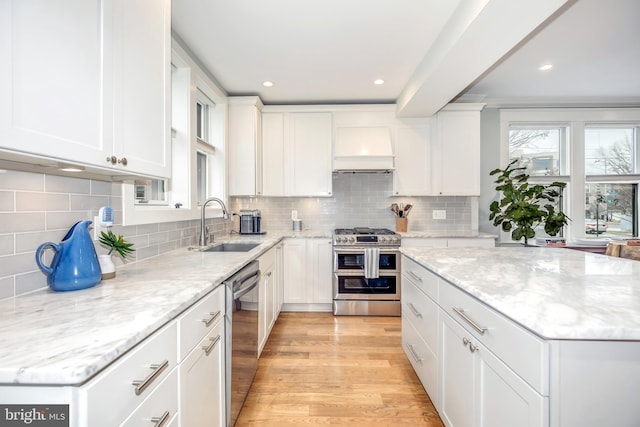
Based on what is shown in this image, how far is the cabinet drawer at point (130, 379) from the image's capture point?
2.10ft

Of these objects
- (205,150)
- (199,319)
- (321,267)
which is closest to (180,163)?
(205,150)

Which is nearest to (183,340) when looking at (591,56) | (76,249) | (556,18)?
(76,249)

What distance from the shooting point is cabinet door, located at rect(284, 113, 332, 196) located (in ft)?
11.9

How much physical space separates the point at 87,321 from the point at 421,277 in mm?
1628

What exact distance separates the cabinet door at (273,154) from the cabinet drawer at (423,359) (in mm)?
2194

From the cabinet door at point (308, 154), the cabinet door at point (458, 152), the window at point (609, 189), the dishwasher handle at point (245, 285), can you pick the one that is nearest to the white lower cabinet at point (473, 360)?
the dishwasher handle at point (245, 285)

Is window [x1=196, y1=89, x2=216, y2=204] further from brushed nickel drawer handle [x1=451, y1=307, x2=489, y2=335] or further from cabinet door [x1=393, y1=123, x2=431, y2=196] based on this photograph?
brushed nickel drawer handle [x1=451, y1=307, x2=489, y2=335]

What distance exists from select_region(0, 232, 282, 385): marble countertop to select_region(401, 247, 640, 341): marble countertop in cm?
109

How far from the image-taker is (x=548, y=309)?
0.91m

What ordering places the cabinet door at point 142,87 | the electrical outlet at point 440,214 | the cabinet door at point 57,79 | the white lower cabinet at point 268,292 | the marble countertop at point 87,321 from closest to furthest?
the marble countertop at point 87,321
the cabinet door at point 57,79
the cabinet door at point 142,87
the white lower cabinet at point 268,292
the electrical outlet at point 440,214

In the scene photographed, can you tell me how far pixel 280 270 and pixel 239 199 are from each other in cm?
119

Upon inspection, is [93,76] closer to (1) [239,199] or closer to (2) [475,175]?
(1) [239,199]

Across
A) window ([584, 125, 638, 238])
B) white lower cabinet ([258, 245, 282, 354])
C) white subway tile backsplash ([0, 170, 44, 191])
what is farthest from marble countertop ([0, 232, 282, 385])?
window ([584, 125, 638, 238])

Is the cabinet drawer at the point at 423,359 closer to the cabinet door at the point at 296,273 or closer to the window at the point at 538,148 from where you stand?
the cabinet door at the point at 296,273
